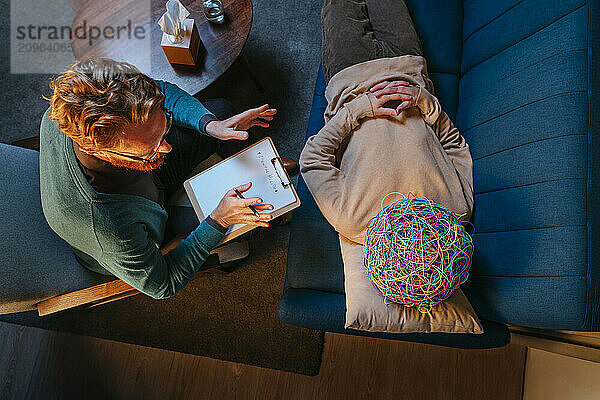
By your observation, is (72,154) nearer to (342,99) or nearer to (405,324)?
(342,99)

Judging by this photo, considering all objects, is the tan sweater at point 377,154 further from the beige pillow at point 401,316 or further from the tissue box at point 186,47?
the tissue box at point 186,47

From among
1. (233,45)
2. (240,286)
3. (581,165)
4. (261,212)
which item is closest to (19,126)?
(233,45)

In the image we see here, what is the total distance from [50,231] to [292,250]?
28.6 inches

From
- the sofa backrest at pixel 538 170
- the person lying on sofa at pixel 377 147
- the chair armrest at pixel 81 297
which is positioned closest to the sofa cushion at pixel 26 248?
the chair armrest at pixel 81 297

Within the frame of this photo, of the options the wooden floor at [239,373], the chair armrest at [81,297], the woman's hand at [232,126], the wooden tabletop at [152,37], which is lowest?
the wooden floor at [239,373]

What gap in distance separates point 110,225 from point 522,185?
43.4 inches

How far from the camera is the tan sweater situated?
1.24 m

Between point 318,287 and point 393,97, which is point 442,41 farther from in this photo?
point 318,287

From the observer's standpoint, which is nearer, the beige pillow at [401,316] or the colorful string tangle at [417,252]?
the colorful string tangle at [417,252]

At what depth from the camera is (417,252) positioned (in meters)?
0.95

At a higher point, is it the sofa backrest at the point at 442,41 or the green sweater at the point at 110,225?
the sofa backrest at the point at 442,41

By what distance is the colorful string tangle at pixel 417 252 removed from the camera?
95cm

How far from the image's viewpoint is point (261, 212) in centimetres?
120

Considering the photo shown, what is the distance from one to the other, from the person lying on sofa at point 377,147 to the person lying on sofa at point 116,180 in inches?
10.5
